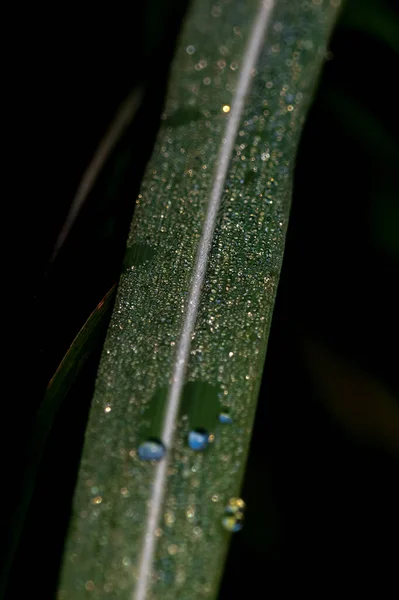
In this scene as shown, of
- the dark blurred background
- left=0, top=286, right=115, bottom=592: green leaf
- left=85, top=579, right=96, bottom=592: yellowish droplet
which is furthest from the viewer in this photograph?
the dark blurred background

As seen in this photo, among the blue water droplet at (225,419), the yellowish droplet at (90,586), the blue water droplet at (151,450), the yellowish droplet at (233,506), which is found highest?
the blue water droplet at (225,419)

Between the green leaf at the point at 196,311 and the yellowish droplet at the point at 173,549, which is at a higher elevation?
the green leaf at the point at 196,311

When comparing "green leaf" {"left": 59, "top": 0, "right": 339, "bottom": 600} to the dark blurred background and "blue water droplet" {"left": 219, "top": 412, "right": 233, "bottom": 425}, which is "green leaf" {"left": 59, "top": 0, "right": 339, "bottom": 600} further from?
the dark blurred background

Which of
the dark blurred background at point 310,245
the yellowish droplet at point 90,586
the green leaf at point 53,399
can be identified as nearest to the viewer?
the yellowish droplet at point 90,586

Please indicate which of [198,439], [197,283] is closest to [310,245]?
[197,283]

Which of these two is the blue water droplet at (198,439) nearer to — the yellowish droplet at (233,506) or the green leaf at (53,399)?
the yellowish droplet at (233,506)

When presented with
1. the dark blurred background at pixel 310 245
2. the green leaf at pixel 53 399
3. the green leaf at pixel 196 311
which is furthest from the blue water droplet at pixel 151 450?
the dark blurred background at pixel 310 245

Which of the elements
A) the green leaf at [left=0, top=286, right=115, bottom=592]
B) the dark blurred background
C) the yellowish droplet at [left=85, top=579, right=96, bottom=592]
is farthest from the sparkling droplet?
the dark blurred background

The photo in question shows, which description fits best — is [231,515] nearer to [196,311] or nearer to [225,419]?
[225,419]
